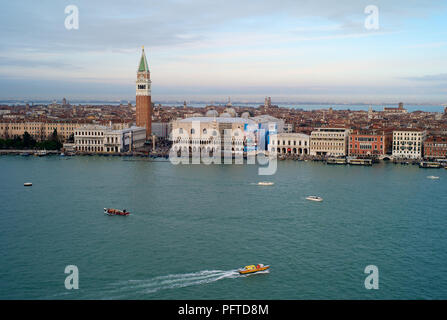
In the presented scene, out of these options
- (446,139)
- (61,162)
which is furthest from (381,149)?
(61,162)

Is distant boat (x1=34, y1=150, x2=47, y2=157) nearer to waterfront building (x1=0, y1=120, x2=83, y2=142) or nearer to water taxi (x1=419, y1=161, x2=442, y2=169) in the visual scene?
waterfront building (x1=0, y1=120, x2=83, y2=142)

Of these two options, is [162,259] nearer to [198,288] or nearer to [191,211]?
[198,288]

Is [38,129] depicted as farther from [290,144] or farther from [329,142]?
[329,142]

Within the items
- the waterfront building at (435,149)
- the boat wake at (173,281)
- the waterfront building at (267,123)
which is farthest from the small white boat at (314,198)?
the waterfront building at (267,123)

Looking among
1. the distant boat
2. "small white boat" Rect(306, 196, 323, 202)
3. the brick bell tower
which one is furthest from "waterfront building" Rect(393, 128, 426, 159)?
the distant boat

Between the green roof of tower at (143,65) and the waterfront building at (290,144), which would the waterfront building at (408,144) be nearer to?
the waterfront building at (290,144)
